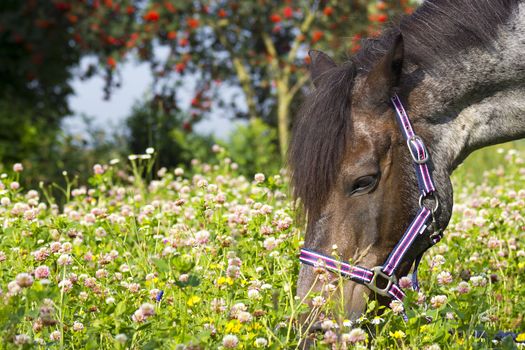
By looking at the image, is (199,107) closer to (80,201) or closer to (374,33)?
(80,201)

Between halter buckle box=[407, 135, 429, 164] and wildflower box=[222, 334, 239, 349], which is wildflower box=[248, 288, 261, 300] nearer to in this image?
wildflower box=[222, 334, 239, 349]

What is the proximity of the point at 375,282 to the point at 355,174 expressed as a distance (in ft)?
1.51

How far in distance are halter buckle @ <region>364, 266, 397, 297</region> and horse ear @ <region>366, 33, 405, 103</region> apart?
740mm

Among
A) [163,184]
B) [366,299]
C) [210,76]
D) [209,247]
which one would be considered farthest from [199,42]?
[366,299]

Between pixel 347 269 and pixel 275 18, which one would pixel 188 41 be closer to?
pixel 275 18

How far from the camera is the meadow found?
2660mm

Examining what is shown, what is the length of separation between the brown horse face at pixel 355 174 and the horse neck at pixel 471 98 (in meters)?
0.17

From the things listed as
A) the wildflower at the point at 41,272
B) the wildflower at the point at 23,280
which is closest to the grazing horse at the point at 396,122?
the wildflower at the point at 41,272

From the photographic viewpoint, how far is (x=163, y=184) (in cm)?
566

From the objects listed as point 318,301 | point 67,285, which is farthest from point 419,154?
point 67,285

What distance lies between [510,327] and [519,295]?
23cm

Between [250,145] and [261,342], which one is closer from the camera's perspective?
[261,342]

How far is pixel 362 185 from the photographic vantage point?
3.26m

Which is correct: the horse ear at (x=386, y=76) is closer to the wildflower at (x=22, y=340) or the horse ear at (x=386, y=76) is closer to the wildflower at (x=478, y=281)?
the wildflower at (x=478, y=281)
